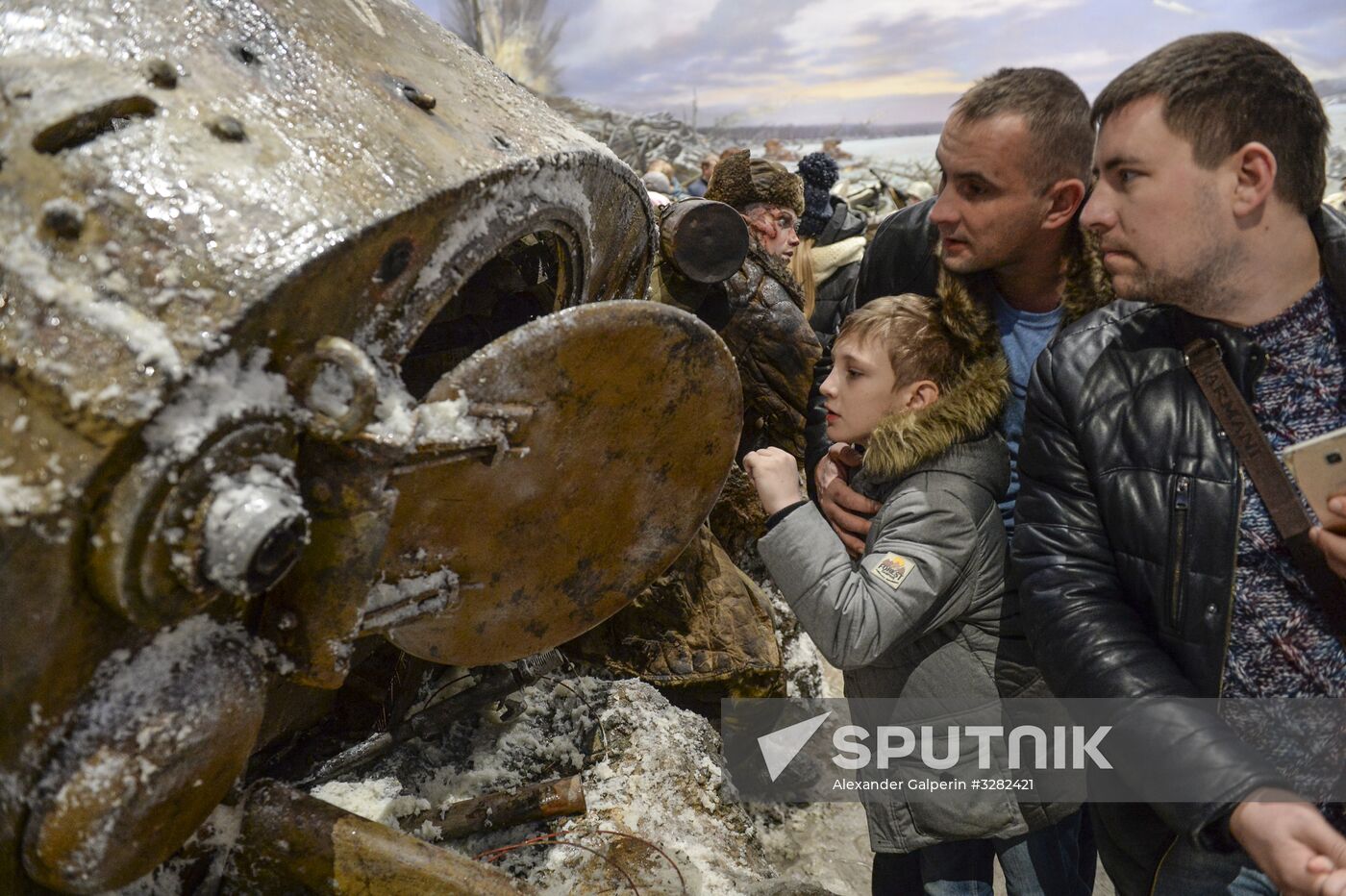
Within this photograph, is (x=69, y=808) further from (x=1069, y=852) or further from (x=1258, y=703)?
(x=1069, y=852)

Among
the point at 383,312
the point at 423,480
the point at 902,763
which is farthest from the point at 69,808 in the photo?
the point at 902,763

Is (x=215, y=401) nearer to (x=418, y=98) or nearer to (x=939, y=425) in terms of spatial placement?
(x=418, y=98)

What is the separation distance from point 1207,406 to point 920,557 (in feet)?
1.90

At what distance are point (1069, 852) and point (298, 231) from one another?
2.14m

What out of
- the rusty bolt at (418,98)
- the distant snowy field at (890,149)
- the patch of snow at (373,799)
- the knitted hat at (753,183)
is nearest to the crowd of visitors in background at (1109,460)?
the rusty bolt at (418,98)

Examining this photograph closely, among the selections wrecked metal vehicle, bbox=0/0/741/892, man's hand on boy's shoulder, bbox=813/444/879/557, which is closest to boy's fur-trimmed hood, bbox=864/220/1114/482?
man's hand on boy's shoulder, bbox=813/444/879/557

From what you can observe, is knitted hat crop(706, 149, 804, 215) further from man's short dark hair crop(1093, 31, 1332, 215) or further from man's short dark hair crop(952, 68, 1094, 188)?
man's short dark hair crop(1093, 31, 1332, 215)

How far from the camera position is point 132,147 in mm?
1079

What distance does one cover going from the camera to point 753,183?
13.0 feet

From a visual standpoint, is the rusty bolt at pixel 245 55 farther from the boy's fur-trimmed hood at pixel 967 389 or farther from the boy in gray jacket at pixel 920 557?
the boy's fur-trimmed hood at pixel 967 389

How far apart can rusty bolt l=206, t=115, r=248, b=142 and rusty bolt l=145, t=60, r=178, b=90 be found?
3.0 inches

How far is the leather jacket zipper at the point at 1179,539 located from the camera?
1.48m

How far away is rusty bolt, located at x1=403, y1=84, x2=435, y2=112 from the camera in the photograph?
1.37 m

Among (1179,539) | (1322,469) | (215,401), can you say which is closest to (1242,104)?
(1322,469)
